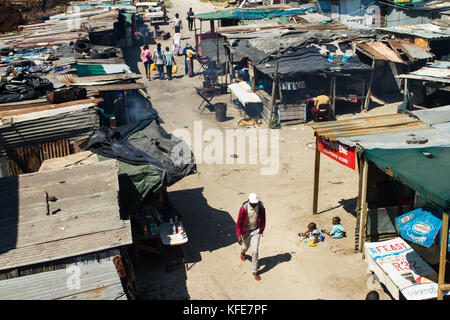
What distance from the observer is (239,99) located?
19.0 m

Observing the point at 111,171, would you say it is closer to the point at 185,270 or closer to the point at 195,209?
the point at 185,270

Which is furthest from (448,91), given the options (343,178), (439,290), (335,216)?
(439,290)

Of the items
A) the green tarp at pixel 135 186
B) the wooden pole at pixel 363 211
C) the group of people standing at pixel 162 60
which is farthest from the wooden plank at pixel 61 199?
the group of people standing at pixel 162 60

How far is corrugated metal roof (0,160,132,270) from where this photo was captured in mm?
6531

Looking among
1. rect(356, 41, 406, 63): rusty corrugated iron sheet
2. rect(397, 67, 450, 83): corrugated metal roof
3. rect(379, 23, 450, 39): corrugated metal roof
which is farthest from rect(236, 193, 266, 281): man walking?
rect(379, 23, 450, 39): corrugated metal roof

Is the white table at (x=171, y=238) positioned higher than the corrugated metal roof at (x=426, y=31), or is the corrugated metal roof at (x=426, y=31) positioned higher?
the corrugated metal roof at (x=426, y=31)

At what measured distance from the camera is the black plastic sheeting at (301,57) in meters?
17.4

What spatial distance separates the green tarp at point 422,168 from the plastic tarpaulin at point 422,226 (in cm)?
56

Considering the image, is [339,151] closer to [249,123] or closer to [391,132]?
[391,132]

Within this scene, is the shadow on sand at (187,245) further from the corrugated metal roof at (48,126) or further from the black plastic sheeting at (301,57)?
the black plastic sheeting at (301,57)

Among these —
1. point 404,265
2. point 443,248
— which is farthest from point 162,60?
point 443,248

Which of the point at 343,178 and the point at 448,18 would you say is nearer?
the point at 343,178

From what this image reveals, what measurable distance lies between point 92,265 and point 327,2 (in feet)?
87.2

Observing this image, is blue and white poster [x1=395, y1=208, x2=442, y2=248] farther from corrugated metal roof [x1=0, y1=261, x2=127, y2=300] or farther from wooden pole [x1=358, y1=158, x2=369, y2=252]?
corrugated metal roof [x1=0, y1=261, x2=127, y2=300]
